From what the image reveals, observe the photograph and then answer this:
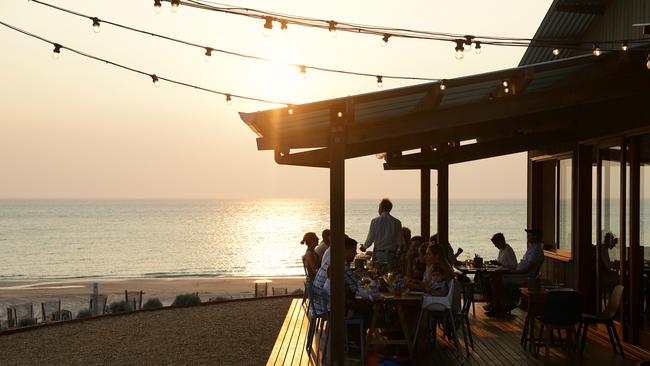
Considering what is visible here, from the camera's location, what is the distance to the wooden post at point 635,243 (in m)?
9.27

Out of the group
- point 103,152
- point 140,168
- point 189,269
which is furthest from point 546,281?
Result: point 140,168

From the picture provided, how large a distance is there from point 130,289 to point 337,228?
32812 mm

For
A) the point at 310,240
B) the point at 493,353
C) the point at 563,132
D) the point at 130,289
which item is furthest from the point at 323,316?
the point at 130,289

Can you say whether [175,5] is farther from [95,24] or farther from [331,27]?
[331,27]

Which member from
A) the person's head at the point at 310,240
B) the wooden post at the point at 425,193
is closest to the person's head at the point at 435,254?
the person's head at the point at 310,240

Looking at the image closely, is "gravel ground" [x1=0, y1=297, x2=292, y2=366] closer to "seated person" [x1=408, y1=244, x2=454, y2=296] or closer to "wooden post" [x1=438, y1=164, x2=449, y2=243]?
"seated person" [x1=408, y1=244, x2=454, y2=296]

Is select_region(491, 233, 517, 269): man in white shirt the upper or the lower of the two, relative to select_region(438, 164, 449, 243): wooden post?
lower

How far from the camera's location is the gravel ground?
9984 millimetres

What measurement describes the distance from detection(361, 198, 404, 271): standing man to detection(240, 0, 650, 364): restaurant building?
3.45ft

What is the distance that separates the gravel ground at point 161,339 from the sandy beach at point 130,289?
16.0 meters

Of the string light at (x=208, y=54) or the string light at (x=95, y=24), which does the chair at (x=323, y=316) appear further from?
→ the string light at (x=95, y=24)

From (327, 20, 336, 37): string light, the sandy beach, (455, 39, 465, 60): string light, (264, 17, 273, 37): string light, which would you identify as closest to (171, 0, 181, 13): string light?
(264, 17, 273, 37): string light

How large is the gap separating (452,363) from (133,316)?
709 centimetres

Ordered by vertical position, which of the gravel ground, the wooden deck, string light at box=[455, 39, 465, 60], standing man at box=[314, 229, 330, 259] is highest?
string light at box=[455, 39, 465, 60]
